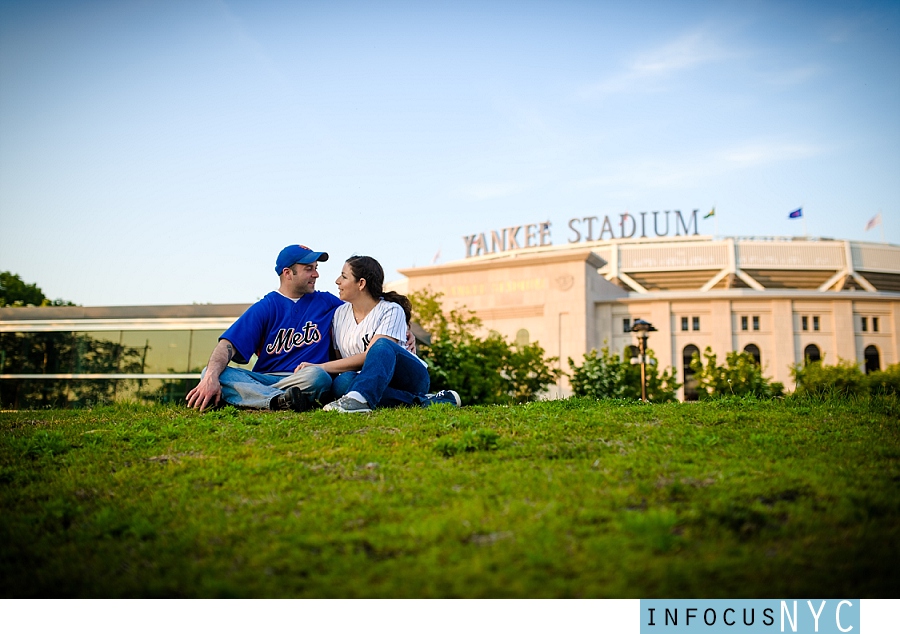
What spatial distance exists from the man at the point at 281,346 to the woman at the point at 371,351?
0.66 feet

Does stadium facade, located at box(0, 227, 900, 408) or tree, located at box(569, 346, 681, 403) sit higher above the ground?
stadium facade, located at box(0, 227, 900, 408)

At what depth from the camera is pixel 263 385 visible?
705cm

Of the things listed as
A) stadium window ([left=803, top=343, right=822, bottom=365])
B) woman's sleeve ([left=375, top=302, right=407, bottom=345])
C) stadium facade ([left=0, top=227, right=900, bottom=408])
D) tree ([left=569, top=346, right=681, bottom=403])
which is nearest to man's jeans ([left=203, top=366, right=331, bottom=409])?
woman's sleeve ([left=375, top=302, right=407, bottom=345])

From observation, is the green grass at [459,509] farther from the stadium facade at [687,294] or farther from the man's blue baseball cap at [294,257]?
the stadium facade at [687,294]

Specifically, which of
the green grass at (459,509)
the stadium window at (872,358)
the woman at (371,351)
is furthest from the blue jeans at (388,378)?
the stadium window at (872,358)

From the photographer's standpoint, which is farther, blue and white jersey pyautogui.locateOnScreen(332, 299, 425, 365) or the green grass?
blue and white jersey pyautogui.locateOnScreen(332, 299, 425, 365)

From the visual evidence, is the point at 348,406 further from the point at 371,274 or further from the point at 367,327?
the point at 371,274

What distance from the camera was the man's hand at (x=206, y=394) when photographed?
22.3 ft

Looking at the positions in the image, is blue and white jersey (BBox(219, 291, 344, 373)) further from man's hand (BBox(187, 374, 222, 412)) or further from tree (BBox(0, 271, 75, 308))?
tree (BBox(0, 271, 75, 308))

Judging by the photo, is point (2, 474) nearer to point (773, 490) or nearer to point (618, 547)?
point (618, 547)

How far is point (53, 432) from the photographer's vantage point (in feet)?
20.1

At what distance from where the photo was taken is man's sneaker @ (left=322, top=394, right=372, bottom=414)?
6426 millimetres
